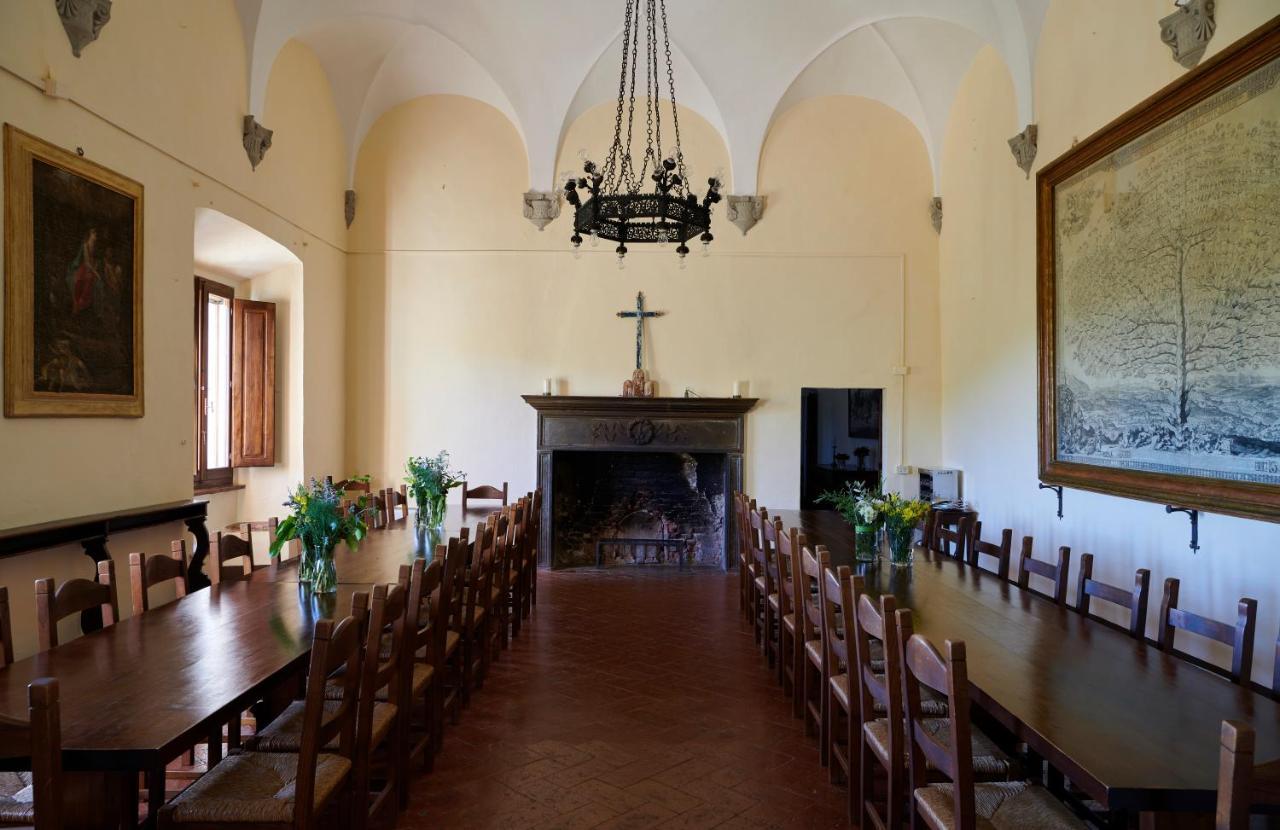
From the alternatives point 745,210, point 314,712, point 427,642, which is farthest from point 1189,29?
point 314,712

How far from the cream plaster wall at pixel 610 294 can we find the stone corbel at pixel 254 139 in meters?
2.14

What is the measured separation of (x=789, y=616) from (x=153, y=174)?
5297 mm

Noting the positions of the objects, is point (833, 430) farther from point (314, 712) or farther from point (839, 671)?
point (314, 712)

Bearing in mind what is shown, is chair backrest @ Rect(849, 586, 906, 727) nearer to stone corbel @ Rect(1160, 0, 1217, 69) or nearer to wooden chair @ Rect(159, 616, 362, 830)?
wooden chair @ Rect(159, 616, 362, 830)

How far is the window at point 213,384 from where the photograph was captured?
7172mm

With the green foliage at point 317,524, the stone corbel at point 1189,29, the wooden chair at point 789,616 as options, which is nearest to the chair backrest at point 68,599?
the green foliage at point 317,524

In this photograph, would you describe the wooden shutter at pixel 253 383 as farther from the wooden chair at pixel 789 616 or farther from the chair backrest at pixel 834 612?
the chair backrest at pixel 834 612

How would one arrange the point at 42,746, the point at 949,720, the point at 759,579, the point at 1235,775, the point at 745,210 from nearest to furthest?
1. the point at 1235,775
2. the point at 42,746
3. the point at 949,720
4. the point at 759,579
5. the point at 745,210

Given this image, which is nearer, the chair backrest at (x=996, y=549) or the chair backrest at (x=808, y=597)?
the chair backrest at (x=808, y=597)

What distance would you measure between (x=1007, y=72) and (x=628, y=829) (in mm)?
7057

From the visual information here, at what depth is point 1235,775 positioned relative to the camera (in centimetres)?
148

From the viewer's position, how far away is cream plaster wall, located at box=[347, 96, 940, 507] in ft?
28.5

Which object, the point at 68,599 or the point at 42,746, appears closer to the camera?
the point at 42,746

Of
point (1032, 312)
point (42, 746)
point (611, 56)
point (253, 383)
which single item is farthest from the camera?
point (611, 56)
